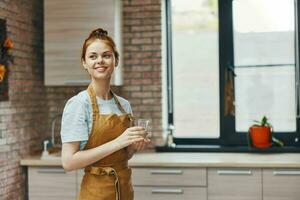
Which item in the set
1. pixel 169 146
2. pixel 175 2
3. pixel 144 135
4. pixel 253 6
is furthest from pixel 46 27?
pixel 144 135

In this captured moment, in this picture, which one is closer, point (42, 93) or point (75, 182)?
point (75, 182)

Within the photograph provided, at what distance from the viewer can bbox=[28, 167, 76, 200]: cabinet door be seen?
4066mm

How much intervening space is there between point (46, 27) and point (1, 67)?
0.80m

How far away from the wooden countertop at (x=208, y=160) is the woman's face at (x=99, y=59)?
1.58m

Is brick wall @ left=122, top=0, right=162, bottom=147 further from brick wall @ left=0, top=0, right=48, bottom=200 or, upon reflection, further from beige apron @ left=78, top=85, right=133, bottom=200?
beige apron @ left=78, top=85, right=133, bottom=200

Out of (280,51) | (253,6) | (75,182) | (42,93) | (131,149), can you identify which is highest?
(253,6)

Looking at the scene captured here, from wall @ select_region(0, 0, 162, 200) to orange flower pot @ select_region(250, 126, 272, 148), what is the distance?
0.90m

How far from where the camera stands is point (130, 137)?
2396 millimetres

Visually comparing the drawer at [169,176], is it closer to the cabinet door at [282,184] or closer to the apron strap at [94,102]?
the cabinet door at [282,184]

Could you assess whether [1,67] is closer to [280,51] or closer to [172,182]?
[172,182]

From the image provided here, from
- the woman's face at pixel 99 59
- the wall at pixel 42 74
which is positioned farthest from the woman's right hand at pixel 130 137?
the wall at pixel 42 74

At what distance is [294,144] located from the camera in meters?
4.49

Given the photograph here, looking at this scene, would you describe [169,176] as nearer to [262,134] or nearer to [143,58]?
[262,134]

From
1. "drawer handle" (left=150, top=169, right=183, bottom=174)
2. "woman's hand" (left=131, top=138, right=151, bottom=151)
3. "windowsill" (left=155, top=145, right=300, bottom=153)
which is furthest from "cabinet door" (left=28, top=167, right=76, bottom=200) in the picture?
"woman's hand" (left=131, top=138, right=151, bottom=151)
